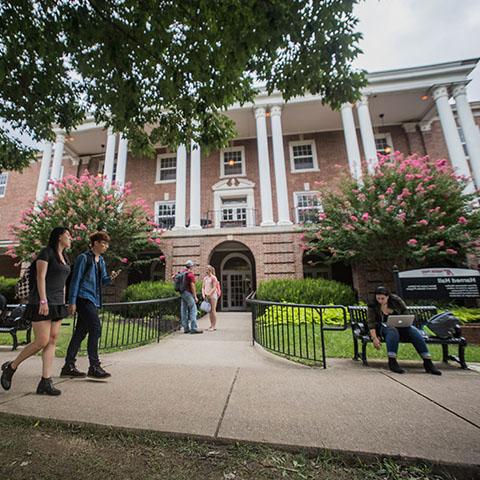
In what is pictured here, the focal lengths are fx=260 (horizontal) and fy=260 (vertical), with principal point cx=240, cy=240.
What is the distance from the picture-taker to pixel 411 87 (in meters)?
13.9

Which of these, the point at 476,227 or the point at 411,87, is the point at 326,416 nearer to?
the point at 476,227

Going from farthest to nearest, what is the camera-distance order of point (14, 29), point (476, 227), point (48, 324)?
1. point (476, 227)
2. point (14, 29)
3. point (48, 324)

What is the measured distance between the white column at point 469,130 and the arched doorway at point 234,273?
12.2 meters

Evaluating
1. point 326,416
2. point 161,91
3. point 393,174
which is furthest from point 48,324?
point 393,174

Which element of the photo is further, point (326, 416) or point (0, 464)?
point (326, 416)

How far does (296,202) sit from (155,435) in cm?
1567

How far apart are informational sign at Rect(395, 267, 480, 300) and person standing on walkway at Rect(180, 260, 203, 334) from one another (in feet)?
16.9

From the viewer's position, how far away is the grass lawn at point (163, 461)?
5.42 feet

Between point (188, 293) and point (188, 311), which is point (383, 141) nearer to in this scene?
point (188, 293)

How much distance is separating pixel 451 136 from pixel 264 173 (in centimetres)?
938

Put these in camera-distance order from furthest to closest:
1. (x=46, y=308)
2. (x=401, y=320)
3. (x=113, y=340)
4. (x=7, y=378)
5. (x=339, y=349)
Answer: (x=113, y=340)
(x=339, y=349)
(x=401, y=320)
(x=7, y=378)
(x=46, y=308)

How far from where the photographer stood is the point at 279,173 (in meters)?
13.8

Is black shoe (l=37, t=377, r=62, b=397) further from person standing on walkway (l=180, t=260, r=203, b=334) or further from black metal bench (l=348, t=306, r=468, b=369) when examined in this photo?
person standing on walkway (l=180, t=260, r=203, b=334)

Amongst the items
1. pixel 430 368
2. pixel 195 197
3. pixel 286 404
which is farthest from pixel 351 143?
pixel 286 404
